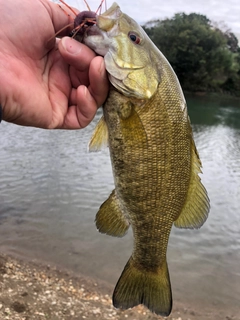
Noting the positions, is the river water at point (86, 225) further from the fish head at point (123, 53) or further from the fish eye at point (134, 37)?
the fish eye at point (134, 37)

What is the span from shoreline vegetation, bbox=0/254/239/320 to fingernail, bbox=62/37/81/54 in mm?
5154

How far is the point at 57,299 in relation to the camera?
6926 millimetres

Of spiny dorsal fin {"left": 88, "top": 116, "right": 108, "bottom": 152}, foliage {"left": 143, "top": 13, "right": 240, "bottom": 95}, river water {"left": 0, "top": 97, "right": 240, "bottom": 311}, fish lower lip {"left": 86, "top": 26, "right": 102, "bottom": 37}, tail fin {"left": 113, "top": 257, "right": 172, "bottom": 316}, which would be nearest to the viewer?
fish lower lip {"left": 86, "top": 26, "right": 102, "bottom": 37}

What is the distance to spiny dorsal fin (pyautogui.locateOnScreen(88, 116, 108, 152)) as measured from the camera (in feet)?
8.52

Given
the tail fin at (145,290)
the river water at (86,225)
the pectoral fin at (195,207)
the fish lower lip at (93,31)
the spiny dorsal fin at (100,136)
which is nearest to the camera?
the fish lower lip at (93,31)

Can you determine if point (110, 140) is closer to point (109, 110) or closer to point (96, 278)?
point (109, 110)

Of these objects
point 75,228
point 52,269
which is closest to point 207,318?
point 52,269

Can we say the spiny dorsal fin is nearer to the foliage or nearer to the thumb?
the thumb

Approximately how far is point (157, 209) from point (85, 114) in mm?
896

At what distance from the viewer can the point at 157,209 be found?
8.78 feet

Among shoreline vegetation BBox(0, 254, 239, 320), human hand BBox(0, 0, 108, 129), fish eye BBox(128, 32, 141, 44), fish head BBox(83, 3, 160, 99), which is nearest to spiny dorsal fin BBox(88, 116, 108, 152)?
human hand BBox(0, 0, 108, 129)

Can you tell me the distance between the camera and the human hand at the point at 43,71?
243cm

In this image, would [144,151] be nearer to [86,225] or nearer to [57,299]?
[57,299]

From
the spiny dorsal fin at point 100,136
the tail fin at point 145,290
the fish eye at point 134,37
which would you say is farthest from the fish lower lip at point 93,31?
the tail fin at point 145,290
